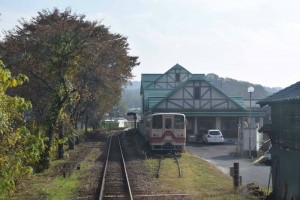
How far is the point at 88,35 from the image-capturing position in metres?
25.0

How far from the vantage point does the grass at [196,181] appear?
14.6 m

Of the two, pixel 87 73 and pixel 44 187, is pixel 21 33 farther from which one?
pixel 44 187

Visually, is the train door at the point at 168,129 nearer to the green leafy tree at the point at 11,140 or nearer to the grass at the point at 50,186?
the grass at the point at 50,186

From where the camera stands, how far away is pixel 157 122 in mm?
28719

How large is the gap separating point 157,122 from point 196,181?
11692 millimetres

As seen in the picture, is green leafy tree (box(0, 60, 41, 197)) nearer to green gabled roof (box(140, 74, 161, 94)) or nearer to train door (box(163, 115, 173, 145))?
train door (box(163, 115, 173, 145))

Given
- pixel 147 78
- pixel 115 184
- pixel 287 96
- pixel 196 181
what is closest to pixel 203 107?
pixel 147 78

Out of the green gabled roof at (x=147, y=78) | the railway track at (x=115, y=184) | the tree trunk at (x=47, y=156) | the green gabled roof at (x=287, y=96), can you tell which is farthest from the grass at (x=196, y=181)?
the green gabled roof at (x=147, y=78)

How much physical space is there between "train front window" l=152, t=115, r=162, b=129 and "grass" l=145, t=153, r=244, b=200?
213 inches

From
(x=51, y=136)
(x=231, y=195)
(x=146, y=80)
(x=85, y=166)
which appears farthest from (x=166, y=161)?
(x=146, y=80)

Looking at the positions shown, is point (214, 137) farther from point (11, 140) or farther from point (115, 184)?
point (11, 140)

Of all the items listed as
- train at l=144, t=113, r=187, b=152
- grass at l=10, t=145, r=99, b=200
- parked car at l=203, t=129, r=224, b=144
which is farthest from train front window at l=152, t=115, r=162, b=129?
parked car at l=203, t=129, r=224, b=144

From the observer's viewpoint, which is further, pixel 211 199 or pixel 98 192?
pixel 98 192

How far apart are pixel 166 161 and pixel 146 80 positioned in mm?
45363
